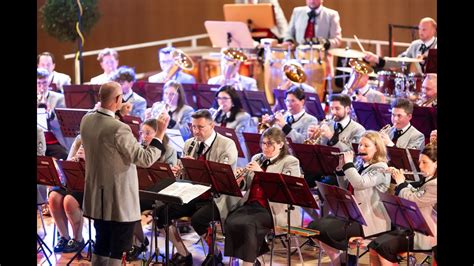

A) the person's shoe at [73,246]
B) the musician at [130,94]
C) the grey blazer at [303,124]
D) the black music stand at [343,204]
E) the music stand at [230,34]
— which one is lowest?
the person's shoe at [73,246]

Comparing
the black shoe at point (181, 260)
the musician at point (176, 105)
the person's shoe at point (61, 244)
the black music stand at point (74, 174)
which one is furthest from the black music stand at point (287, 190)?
the musician at point (176, 105)

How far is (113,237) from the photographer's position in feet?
22.6

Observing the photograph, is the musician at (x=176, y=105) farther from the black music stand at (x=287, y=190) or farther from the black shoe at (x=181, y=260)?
the black music stand at (x=287, y=190)

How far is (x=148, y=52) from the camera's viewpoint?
56.0ft

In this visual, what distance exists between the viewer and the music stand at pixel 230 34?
13.3m

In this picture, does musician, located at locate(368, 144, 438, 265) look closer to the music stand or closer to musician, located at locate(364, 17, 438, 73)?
musician, located at locate(364, 17, 438, 73)

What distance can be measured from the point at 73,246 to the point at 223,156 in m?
1.79

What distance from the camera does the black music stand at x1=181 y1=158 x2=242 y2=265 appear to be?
7363mm

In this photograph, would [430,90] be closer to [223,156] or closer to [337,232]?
[223,156]

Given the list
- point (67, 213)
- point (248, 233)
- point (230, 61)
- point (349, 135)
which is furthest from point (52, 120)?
point (248, 233)

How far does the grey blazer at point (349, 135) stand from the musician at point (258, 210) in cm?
127

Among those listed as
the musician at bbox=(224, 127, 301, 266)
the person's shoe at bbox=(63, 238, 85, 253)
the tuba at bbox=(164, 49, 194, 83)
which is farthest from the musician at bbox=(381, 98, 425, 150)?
the tuba at bbox=(164, 49, 194, 83)

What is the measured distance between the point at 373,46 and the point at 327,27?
2.23 m

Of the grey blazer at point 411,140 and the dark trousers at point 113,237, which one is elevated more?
the grey blazer at point 411,140
